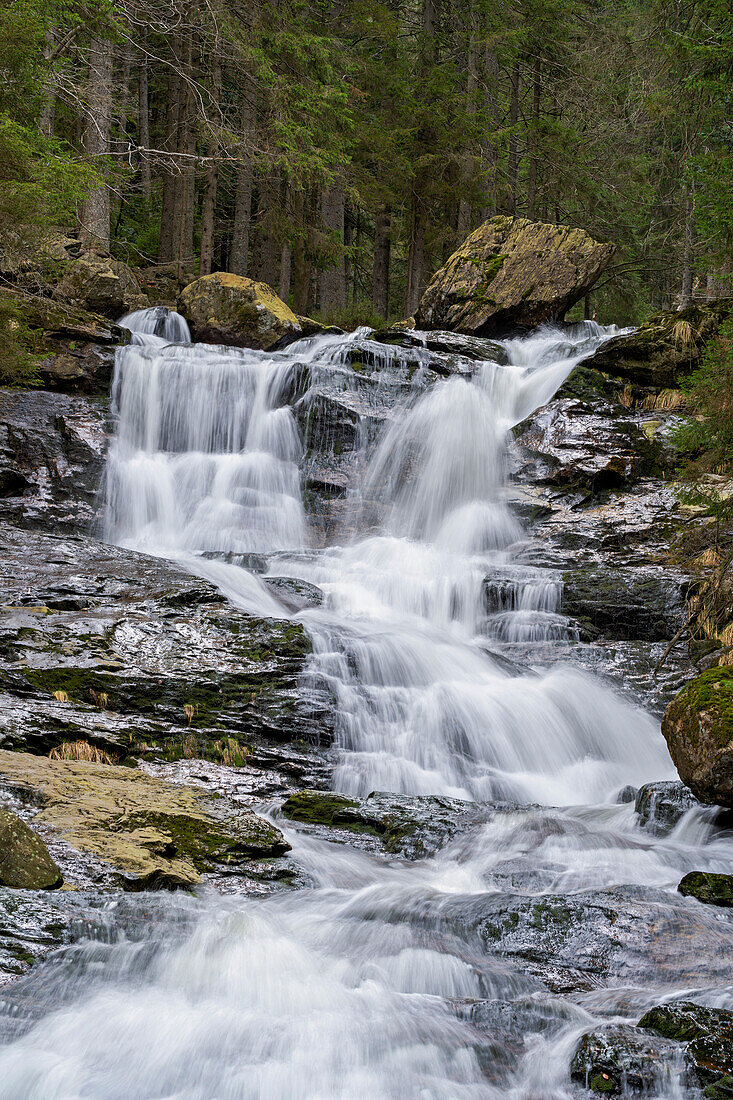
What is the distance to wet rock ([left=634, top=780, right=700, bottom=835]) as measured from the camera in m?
5.96

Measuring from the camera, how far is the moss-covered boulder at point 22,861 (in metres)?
3.85

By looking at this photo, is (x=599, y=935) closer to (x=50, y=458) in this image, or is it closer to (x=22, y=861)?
(x=22, y=861)

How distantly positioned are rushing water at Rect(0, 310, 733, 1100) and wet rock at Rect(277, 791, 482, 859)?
0.60 feet

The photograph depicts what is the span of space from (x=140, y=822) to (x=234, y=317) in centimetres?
1322

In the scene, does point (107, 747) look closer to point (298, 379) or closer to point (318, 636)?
point (318, 636)

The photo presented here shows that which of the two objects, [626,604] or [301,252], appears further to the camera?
[301,252]

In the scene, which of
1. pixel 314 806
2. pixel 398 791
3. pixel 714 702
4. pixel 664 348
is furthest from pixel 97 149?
Answer: pixel 714 702

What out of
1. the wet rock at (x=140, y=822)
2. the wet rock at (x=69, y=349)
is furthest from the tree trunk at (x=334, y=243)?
the wet rock at (x=140, y=822)

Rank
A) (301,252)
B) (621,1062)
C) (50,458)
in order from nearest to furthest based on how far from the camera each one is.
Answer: (621,1062)
(50,458)
(301,252)

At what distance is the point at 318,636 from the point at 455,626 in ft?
8.69

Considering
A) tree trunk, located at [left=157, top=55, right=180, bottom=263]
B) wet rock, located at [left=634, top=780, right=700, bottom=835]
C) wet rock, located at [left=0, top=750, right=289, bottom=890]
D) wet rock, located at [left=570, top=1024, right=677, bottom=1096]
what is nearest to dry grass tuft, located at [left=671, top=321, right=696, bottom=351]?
wet rock, located at [left=634, top=780, right=700, bottom=835]

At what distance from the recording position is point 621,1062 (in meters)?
3.19

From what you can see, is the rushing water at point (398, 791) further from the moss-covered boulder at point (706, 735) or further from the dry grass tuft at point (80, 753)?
the dry grass tuft at point (80, 753)

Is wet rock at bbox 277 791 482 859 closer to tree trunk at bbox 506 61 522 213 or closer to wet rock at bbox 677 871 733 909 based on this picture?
wet rock at bbox 677 871 733 909
